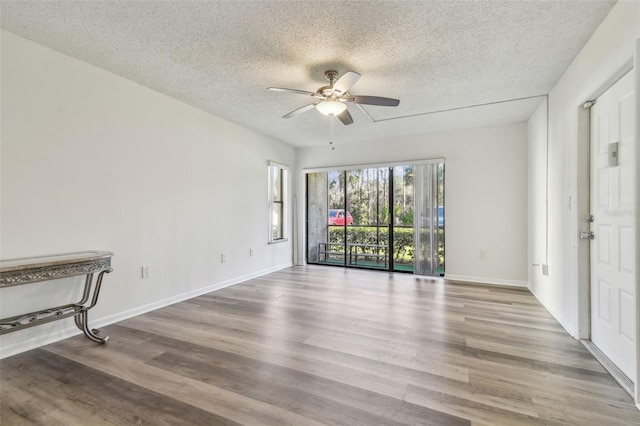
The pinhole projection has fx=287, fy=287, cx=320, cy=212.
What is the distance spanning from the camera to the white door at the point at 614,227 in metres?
1.92

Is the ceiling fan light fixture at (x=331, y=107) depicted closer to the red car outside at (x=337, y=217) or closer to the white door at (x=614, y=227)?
the white door at (x=614, y=227)

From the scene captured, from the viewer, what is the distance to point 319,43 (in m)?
2.39

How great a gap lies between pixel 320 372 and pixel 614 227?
241cm

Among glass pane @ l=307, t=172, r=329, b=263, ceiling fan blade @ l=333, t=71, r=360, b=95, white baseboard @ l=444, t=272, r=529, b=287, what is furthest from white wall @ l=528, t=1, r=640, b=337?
glass pane @ l=307, t=172, r=329, b=263

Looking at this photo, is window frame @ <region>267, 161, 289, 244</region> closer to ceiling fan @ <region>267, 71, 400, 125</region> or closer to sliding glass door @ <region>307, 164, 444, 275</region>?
sliding glass door @ <region>307, 164, 444, 275</region>

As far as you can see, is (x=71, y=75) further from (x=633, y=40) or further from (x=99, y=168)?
(x=633, y=40)

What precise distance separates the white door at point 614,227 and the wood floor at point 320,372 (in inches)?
9.8

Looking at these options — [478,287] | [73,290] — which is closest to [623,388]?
[478,287]

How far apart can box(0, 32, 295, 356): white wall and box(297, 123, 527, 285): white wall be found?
3.56 metres

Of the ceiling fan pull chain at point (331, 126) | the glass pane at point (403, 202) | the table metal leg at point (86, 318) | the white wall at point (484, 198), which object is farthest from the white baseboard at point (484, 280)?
the table metal leg at point (86, 318)

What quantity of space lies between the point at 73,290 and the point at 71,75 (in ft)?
6.58

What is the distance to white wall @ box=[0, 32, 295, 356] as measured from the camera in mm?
2361

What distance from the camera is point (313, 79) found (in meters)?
3.02

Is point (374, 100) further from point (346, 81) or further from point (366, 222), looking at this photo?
point (366, 222)
